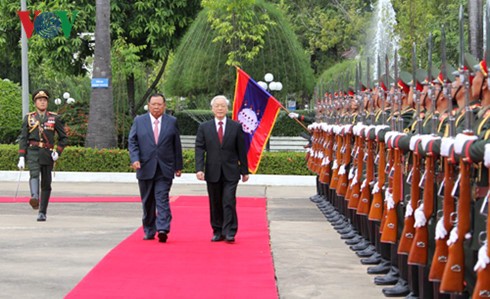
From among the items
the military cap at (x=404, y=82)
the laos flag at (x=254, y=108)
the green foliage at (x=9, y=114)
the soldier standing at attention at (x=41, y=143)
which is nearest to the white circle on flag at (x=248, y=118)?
the laos flag at (x=254, y=108)

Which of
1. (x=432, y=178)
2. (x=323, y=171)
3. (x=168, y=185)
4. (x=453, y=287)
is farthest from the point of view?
(x=323, y=171)

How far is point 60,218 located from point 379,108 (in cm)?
637

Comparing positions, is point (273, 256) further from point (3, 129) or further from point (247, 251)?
point (3, 129)

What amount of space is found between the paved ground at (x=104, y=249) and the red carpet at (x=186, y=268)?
0.17 metres

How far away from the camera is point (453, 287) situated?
700 cm

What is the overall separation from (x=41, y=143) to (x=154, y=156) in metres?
2.91

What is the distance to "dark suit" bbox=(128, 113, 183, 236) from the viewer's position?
1408 cm

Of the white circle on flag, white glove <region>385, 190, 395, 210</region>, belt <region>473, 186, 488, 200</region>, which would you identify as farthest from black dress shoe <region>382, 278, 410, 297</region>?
the white circle on flag

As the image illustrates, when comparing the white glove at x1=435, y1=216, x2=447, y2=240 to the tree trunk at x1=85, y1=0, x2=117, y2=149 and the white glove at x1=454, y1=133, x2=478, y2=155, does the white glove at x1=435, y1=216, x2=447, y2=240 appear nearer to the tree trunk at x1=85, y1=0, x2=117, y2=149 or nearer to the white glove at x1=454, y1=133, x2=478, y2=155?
the white glove at x1=454, y1=133, x2=478, y2=155

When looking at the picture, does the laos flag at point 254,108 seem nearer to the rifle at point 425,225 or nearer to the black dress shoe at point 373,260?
the black dress shoe at point 373,260

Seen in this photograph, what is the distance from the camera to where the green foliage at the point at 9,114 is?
32.7m

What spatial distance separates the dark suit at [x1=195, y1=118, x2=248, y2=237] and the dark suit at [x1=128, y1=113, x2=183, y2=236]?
360 mm

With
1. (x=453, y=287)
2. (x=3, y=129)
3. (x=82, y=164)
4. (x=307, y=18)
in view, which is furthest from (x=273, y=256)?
(x=307, y=18)

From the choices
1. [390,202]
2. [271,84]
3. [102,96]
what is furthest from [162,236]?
[271,84]
